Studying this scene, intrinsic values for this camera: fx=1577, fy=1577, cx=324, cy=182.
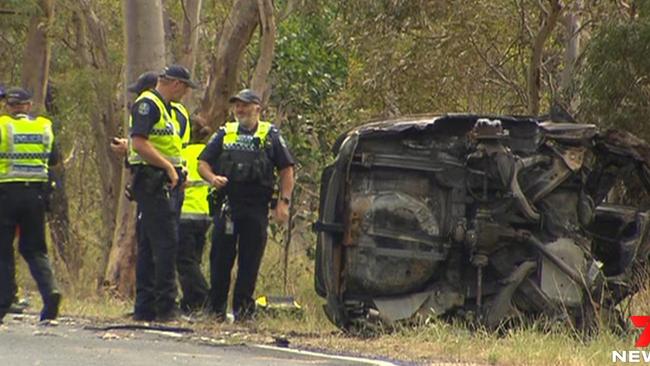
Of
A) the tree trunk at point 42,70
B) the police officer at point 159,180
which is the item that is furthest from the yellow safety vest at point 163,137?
the tree trunk at point 42,70

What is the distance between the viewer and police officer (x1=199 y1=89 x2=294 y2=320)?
12.5 m

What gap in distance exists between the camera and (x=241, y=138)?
12594 millimetres

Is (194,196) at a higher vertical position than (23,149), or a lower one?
lower

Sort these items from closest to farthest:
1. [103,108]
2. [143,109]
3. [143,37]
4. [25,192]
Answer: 1. [143,109]
2. [25,192]
3. [143,37]
4. [103,108]

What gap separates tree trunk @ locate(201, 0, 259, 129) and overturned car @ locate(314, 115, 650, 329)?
7453mm

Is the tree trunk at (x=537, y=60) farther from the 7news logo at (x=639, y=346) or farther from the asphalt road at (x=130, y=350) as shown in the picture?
the asphalt road at (x=130, y=350)

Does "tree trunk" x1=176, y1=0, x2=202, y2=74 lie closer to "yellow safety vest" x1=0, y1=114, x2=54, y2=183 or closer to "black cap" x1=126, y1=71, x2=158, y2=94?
"black cap" x1=126, y1=71, x2=158, y2=94

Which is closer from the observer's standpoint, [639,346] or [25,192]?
[639,346]

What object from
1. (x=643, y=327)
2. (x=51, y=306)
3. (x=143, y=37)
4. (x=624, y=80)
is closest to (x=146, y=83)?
(x=51, y=306)

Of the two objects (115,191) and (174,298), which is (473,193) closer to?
(174,298)

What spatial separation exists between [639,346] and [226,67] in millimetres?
9695

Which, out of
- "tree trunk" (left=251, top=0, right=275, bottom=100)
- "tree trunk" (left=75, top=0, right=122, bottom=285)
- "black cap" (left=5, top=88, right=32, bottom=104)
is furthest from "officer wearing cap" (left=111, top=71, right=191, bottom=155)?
"tree trunk" (left=75, top=0, right=122, bottom=285)

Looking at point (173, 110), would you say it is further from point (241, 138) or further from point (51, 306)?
point (51, 306)

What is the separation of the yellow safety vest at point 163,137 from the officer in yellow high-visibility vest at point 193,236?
129 centimetres
